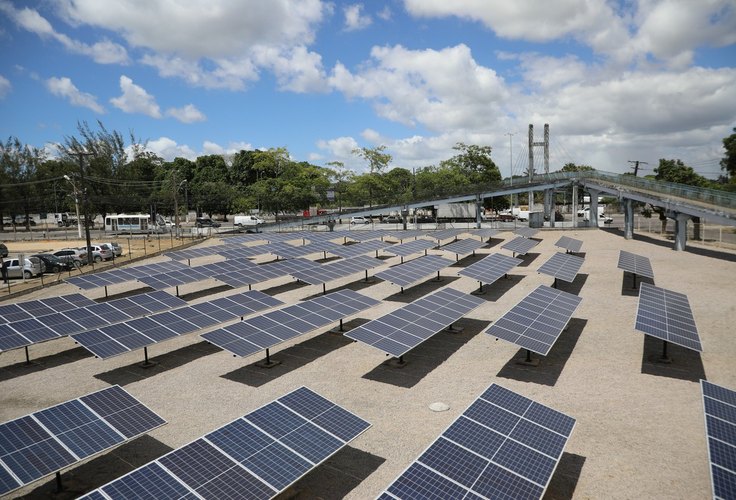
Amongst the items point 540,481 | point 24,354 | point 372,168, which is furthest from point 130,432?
point 372,168

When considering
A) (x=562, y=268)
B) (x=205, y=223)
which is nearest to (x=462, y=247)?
(x=562, y=268)

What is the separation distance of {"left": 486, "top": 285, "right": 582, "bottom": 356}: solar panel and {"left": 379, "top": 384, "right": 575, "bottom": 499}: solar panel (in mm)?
5170

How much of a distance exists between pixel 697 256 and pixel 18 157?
129126 mm

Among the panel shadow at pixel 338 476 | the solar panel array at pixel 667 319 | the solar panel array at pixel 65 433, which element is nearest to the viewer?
the solar panel array at pixel 65 433

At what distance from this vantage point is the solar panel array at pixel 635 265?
2639cm

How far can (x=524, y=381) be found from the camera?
15.4 metres

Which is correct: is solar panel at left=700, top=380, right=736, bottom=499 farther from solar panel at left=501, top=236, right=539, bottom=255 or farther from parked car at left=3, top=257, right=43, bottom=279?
parked car at left=3, top=257, right=43, bottom=279

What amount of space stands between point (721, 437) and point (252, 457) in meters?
9.18

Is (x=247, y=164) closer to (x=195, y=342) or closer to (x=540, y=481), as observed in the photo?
(x=195, y=342)

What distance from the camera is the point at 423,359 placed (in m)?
17.6

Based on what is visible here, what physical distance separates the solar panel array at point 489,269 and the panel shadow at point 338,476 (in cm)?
1564

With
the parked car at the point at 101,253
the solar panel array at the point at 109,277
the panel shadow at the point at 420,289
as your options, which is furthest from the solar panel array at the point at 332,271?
the parked car at the point at 101,253

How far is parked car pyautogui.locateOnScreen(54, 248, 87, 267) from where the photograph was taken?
131 feet

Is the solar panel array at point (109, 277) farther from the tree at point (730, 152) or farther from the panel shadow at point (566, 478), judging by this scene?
the tree at point (730, 152)
